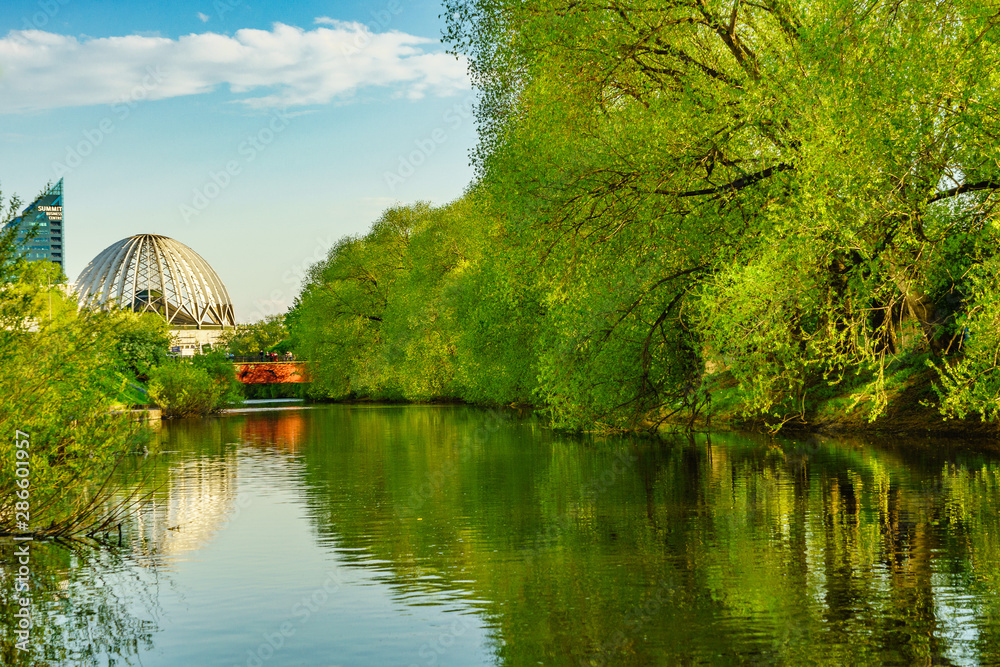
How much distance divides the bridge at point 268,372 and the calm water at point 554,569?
7581cm

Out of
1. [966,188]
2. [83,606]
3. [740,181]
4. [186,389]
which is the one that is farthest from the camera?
[186,389]

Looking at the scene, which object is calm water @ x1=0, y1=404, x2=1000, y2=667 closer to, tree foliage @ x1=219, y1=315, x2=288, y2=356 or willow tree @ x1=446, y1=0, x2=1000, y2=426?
willow tree @ x1=446, y1=0, x2=1000, y2=426

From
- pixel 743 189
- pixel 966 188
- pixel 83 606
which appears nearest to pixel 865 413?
pixel 743 189

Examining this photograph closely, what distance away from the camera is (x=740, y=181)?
22.1 m

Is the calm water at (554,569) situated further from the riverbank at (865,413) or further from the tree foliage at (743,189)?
the riverbank at (865,413)

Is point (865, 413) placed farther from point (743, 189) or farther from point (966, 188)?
point (966, 188)

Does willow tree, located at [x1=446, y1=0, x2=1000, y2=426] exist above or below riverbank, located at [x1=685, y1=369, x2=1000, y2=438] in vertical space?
above

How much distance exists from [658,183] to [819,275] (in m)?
5.03

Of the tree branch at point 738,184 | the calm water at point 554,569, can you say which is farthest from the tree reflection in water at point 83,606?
the tree branch at point 738,184

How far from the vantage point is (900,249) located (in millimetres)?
18516

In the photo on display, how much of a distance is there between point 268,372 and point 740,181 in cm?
8330

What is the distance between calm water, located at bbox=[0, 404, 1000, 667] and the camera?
977 centimetres

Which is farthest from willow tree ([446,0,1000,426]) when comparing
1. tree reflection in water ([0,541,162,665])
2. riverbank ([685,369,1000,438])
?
tree reflection in water ([0,541,162,665])

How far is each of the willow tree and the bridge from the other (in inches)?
2831
